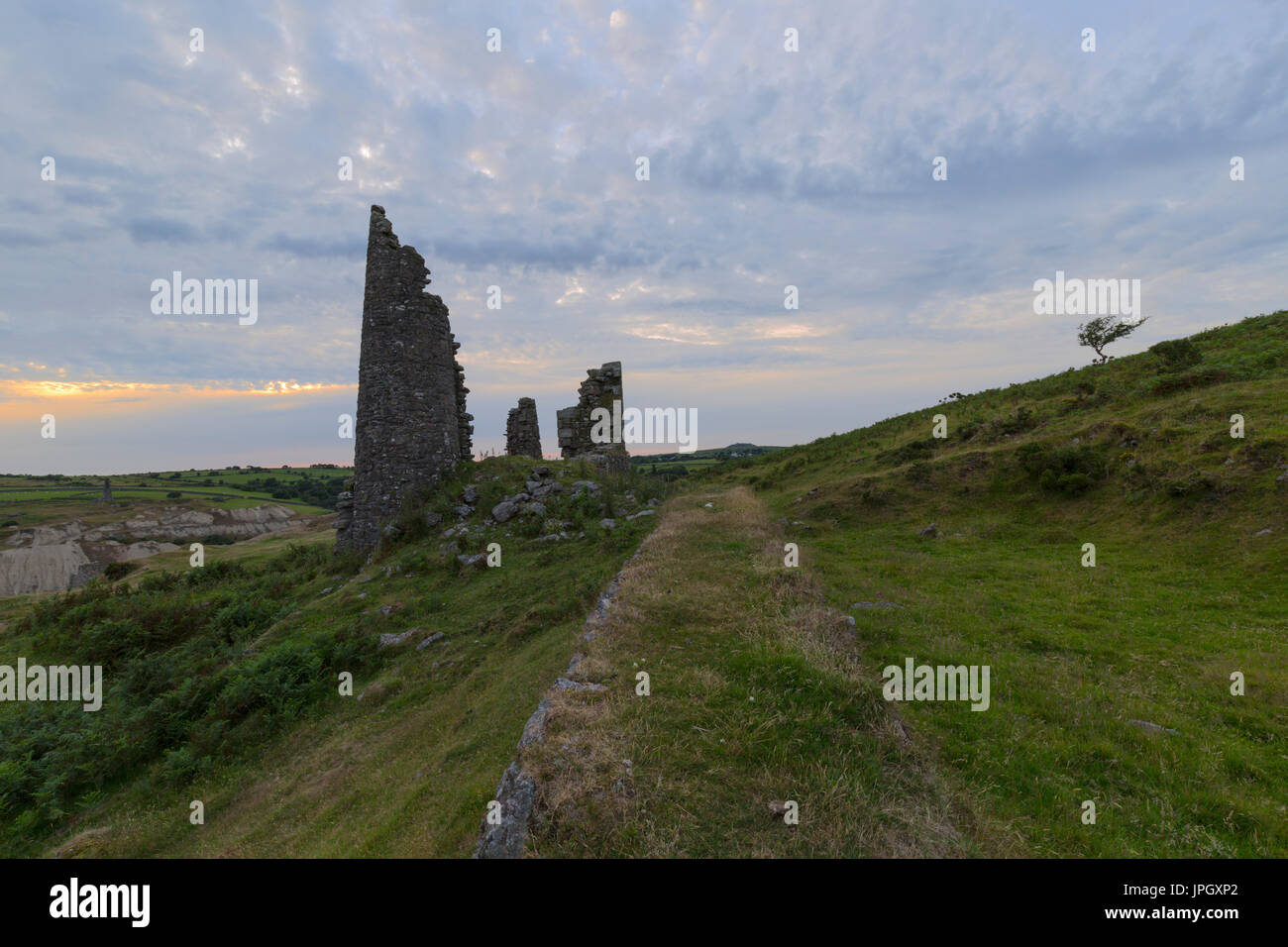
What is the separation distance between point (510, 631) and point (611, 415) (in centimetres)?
1667

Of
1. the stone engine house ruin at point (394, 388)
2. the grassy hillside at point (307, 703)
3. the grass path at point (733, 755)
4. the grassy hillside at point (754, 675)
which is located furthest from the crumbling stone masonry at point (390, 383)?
the grass path at point (733, 755)

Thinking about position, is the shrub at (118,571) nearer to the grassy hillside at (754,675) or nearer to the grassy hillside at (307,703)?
the grassy hillside at (307,703)

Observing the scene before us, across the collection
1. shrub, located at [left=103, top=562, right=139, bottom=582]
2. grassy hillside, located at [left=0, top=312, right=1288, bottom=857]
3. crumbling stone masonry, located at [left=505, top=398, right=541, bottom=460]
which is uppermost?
crumbling stone masonry, located at [left=505, top=398, right=541, bottom=460]

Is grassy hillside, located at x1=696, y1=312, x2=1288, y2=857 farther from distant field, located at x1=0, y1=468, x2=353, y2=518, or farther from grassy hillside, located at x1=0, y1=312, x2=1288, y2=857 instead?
distant field, located at x1=0, y1=468, x2=353, y2=518

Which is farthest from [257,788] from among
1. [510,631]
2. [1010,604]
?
[1010,604]

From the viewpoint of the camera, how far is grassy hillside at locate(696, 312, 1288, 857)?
5367 mm

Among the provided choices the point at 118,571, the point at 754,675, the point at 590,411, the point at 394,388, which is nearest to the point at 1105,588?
the point at 754,675

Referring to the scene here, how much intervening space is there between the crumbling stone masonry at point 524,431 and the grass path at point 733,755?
2209 centimetres

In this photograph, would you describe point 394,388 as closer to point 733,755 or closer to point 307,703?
point 307,703

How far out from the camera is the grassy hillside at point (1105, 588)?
17.6 feet

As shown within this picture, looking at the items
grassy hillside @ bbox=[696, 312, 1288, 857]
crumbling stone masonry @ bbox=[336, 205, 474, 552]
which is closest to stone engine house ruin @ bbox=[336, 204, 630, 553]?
crumbling stone masonry @ bbox=[336, 205, 474, 552]

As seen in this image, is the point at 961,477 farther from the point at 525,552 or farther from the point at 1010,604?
the point at 525,552

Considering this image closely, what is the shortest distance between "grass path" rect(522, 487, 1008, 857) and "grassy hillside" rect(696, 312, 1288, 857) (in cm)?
78

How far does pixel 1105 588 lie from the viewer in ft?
38.2
